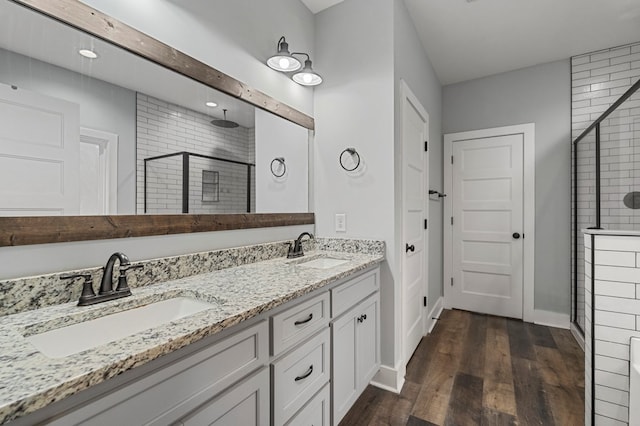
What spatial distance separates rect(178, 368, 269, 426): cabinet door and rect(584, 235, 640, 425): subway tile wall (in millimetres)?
1639

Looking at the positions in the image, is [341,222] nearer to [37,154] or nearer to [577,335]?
[37,154]

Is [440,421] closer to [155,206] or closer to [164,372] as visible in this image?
[164,372]

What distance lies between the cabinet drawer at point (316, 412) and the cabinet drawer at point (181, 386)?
0.38 meters

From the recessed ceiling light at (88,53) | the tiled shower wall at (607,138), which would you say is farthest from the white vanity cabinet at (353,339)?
the tiled shower wall at (607,138)

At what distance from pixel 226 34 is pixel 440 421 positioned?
8.28 ft

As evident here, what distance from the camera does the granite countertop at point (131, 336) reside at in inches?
21.9

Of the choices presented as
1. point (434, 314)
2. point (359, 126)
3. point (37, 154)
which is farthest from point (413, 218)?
point (37, 154)

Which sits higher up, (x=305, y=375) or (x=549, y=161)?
(x=549, y=161)

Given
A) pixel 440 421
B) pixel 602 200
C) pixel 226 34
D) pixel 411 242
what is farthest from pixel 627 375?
pixel 226 34

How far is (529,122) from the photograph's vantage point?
3.24 metres

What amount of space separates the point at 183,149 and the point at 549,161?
3522 millimetres

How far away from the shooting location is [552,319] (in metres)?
3.13

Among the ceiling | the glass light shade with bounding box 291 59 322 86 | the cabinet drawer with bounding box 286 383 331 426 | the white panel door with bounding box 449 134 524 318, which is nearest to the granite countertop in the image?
the cabinet drawer with bounding box 286 383 331 426

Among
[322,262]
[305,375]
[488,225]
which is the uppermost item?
[488,225]
